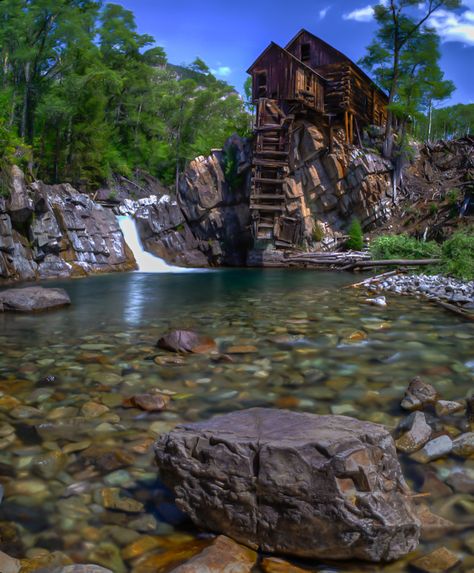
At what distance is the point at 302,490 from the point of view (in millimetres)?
2104

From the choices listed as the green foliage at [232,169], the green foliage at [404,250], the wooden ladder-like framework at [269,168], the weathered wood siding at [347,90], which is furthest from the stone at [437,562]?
the weathered wood siding at [347,90]

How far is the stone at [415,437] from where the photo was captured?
10.6 feet

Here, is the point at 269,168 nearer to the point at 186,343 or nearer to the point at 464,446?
the point at 186,343

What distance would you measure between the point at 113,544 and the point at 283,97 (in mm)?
31514

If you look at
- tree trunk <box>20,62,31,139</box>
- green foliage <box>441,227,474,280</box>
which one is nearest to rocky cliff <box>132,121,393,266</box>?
tree trunk <box>20,62,31,139</box>

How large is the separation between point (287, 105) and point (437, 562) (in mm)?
31532

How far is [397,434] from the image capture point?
3.49m

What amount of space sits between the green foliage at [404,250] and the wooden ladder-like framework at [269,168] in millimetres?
11632

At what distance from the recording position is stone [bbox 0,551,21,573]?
198cm

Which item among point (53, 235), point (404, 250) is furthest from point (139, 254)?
point (404, 250)

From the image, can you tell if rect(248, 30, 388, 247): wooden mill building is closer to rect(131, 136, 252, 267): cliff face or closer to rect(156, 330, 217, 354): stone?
rect(131, 136, 252, 267): cliff face

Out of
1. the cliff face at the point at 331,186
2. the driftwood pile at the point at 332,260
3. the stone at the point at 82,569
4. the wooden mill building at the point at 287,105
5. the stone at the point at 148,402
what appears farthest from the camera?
the cliff face at the point at 331,186

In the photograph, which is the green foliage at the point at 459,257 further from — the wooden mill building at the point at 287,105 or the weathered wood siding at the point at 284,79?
the weathered wood siding at the point at 284,79

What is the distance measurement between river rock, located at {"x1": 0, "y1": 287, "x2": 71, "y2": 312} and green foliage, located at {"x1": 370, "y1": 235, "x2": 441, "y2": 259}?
1149cm
